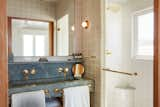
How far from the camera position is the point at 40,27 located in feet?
7.98

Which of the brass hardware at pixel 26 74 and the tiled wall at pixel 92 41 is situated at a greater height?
the tiled wall at pixel 92 41

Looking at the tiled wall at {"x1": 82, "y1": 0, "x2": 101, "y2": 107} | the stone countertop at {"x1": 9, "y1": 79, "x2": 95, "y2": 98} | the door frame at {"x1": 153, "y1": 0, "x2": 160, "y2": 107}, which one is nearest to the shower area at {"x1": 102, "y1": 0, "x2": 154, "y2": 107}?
the tiled wall at {"x1": 82, "y1": 0, "x2": 101, "y2": 107}

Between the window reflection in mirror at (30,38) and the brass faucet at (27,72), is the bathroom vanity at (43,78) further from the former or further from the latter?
the window reflection in mirror at (30,38)

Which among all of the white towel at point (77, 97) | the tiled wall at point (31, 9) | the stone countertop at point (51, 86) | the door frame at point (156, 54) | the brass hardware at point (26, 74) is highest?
the tiled wall at point (31, 9)

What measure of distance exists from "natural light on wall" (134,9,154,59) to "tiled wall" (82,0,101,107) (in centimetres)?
105

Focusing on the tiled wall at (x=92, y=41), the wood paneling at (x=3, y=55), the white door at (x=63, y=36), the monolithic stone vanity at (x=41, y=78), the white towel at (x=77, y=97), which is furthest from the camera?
the white door at (x=63, y=36)

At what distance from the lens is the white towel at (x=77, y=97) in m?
2.16

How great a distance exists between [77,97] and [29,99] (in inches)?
25.7

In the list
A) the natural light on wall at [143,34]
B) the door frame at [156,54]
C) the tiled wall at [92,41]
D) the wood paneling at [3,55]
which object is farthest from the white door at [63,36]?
the wood paneling at [3,55]

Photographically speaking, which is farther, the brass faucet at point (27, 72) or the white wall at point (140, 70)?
the white wall at point (140, 70)

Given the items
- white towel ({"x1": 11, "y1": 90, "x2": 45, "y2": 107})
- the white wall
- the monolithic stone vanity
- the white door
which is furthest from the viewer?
the white wall

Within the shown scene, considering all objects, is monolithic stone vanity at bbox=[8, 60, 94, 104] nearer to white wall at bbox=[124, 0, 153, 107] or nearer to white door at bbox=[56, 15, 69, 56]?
white door at bbox=[56, 15, 69, 56]

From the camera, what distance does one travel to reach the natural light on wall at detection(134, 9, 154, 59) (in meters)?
2.88

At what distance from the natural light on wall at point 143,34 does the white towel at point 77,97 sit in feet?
4.38
